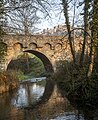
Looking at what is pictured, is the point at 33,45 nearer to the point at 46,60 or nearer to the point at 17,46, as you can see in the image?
the point at 17,46

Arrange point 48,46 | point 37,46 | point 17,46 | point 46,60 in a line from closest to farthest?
point 17,46 < point 37,46 < point 48,46 < point 46,60

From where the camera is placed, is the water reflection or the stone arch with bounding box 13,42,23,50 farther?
the stone arch with bounding box 13,42,23,50

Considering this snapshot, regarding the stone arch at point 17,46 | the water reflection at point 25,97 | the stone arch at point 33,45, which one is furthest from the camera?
the stone arch at point 33,45

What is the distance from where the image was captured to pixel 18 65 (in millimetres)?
41750

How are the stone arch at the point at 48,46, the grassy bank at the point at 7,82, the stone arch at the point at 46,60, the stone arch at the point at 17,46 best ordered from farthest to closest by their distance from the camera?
the stone arch at the point at 46,60 → the stone arch at the point at 48,46 → the stone arch at the point at 17,46 → the grassy bank at the point at 7,82

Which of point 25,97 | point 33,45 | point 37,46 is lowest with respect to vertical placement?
point 25,97

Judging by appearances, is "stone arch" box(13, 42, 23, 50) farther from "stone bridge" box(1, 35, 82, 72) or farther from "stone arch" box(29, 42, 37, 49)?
"stone arch" box(29, 42, 37, 49)

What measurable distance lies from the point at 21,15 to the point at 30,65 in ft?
102

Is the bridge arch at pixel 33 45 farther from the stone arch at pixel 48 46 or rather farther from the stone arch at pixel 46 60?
the stone arch at pixel 48 46

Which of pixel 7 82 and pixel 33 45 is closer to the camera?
pixel 7 82

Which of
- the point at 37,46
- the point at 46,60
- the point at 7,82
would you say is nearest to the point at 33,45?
the point at 37,46

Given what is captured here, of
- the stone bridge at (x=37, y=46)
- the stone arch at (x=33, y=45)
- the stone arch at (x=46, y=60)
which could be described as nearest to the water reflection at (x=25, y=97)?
the stone bridge at (x=37, y=46)

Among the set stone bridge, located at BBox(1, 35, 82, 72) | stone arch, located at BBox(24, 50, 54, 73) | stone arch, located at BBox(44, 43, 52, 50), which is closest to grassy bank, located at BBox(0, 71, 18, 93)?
stone bridge, located at BBox(1, 35, 82, 72)

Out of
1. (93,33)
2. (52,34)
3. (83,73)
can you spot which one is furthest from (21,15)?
(52,34)
